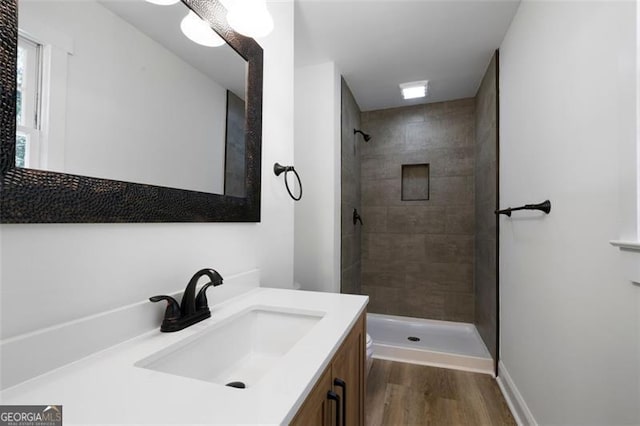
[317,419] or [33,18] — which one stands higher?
[33,18]

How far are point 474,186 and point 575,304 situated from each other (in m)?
2.01

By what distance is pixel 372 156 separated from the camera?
3.21 meters

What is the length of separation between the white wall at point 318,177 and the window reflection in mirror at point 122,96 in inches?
48.4

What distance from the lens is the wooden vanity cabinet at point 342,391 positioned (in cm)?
57

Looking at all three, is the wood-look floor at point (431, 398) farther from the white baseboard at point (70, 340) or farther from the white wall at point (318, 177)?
the white baseboard at point (70, 340)

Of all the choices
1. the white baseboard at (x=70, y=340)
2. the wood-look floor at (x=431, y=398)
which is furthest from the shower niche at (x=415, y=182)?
the white baseboard at (x=70, y=340)

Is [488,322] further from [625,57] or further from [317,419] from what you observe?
[317,419]

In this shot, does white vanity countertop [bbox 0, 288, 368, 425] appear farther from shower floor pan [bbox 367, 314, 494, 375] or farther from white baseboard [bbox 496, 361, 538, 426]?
shower floor pan [bbox 367, 314, 494, 375]

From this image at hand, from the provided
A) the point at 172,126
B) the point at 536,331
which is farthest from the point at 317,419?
the point at 536,331

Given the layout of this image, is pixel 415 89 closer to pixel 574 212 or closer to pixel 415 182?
pixel 415 182

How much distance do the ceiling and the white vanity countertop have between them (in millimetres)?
1894

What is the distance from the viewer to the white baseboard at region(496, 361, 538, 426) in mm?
1450

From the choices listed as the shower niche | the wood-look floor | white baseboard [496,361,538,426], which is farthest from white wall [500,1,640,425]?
the shower niche

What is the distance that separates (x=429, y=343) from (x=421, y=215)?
127 centimetres
